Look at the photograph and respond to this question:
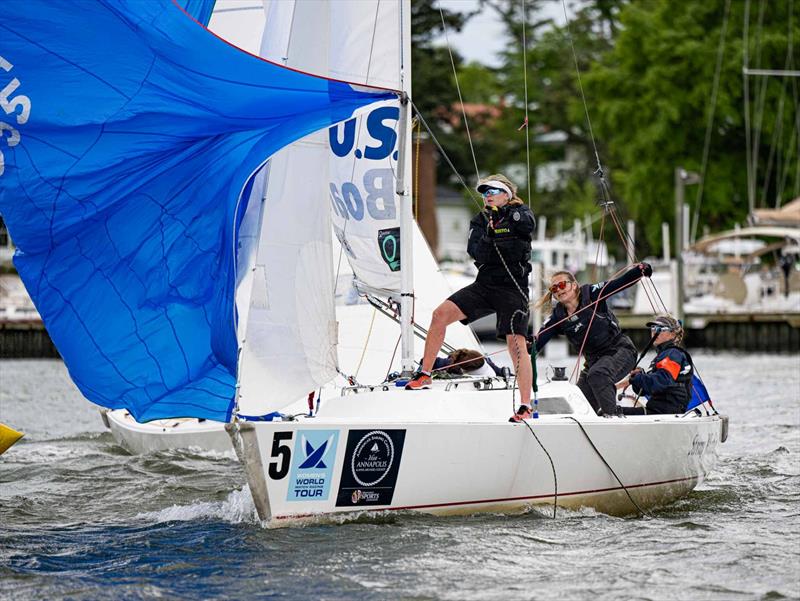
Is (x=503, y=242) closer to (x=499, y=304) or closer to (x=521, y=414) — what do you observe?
(x=499, y=304)

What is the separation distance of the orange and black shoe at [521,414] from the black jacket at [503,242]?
96 cm

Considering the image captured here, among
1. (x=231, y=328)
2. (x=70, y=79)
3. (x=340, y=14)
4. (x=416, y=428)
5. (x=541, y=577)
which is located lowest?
(x=541, y=577)

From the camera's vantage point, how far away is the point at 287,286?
30.3 ft

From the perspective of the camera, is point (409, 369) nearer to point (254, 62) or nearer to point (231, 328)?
point (231, 328)

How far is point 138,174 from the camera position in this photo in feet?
28.9

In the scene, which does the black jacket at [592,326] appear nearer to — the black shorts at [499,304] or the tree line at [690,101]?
the black shorts at [499,304]

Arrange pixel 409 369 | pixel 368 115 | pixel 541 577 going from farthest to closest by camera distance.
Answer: pixel 368 115, pixel 409 369, pixel 541 577

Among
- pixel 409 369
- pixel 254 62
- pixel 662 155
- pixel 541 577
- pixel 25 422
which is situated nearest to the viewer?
pixel 541 577

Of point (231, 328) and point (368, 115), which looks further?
point (368, 115)

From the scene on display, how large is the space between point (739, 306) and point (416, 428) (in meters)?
25.7

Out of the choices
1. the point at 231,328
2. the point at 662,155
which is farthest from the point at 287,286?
the point at 662,155

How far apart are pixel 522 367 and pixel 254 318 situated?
1.83m

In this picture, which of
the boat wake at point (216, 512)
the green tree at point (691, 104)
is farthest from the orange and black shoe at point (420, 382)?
the green tree at point (691, 104)

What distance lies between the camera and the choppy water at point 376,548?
7.59 m
